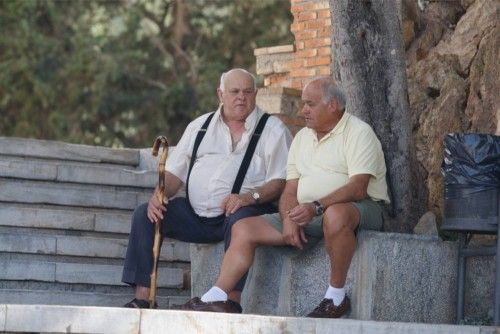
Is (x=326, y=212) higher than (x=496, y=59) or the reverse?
the reverse

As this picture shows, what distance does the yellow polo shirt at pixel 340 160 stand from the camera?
28.3ft

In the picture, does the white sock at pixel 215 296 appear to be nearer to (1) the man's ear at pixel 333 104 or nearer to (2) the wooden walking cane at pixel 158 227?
(2) the wooden walking cane at pixel 158 227

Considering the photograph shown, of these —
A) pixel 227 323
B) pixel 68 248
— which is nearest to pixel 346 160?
pixel 227 323

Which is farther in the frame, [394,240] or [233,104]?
[233,104]

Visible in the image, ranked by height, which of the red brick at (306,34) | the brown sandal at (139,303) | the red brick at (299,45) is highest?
the red brick at (306,34)

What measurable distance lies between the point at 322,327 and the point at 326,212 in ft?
3.32

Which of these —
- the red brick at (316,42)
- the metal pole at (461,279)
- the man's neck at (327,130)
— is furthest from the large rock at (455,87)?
the man's neck at (327,130)

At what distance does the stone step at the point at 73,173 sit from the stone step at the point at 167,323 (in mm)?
4021

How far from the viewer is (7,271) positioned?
984cm

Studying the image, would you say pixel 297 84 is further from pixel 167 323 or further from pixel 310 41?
pixel 167 323

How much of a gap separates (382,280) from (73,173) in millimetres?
3532

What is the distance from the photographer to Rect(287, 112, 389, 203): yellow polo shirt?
8.62m

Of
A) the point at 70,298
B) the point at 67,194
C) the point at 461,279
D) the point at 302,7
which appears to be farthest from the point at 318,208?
the point at 302,7

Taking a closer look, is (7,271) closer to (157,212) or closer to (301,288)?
(157,212)
